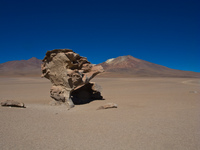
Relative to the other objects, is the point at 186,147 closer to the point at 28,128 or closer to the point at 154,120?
the point at 154,120

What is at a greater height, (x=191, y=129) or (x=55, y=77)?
(x=55, y=77)

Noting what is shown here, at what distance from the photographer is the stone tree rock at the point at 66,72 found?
31.6 feet

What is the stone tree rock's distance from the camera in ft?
31.6

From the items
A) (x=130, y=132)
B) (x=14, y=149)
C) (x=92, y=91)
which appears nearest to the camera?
(x=14, y=149)

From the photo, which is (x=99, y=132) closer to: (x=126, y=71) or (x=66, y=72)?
(x=66, y=72)

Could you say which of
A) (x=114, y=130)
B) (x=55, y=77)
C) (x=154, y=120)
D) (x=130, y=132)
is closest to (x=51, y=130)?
(x=114, y=130)

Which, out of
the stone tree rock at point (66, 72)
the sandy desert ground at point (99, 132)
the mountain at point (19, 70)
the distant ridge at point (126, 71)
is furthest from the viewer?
the mountain at point (19, 70)

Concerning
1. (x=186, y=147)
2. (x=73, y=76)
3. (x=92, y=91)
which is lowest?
(x=186, y=147)

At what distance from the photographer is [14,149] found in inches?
154

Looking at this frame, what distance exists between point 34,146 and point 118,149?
2.22 m

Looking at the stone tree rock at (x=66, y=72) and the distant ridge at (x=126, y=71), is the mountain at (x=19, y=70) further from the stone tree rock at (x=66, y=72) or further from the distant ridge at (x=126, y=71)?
the stone tree rock at (x=66, y=72)

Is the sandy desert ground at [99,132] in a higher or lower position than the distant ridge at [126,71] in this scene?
lower

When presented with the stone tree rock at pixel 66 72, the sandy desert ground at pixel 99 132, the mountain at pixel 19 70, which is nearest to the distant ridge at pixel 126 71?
the mountain at pixel 19 70

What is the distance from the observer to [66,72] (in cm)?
959
